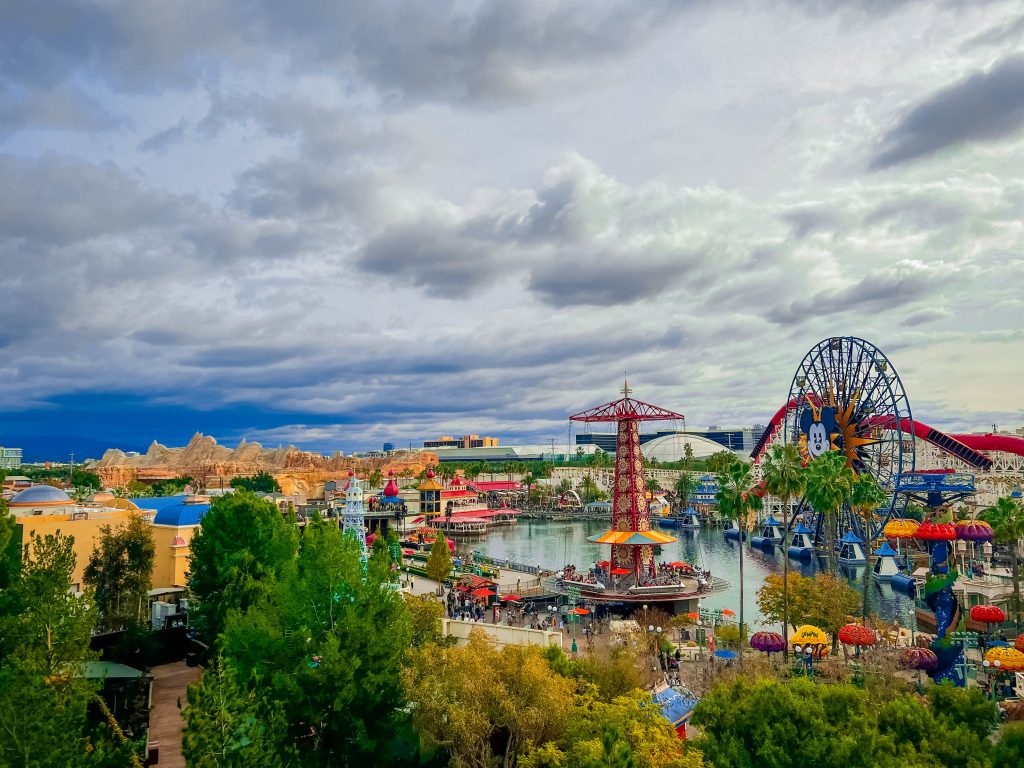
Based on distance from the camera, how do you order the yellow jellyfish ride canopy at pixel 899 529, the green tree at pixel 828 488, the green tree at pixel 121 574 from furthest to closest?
the yellow jellyfish ride canopy at pixel 899 529 → the green tree at pixel 828 488 → the green tree at pixel 121 574

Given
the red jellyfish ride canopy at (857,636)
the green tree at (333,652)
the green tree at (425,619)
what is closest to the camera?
the green tree at (333,652)

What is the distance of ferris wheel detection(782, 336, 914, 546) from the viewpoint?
252 feet

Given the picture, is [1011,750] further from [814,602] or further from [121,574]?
[121,574]

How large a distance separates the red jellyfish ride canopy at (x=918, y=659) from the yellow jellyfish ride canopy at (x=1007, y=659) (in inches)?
83.0

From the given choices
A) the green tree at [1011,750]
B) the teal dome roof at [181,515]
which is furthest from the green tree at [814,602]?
the teal dome roof at [181,515]

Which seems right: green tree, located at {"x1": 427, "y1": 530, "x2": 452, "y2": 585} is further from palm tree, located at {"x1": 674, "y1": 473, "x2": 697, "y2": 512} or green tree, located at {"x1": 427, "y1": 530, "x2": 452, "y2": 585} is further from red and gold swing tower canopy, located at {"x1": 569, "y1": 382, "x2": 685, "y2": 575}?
palm tree, located at {"x1": 674, "y1": 473, "x2": 697, "y2": 512}

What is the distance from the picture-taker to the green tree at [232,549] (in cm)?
3284

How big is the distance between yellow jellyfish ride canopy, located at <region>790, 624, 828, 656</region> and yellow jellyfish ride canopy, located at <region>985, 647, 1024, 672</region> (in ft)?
21.3

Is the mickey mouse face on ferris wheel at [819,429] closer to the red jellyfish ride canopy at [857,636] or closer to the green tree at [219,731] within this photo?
the red jellyfish ride canopy at [857,636]

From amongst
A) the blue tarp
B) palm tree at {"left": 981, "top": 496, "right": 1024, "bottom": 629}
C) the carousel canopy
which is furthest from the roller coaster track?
the blue tarp

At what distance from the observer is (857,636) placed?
34.4 metres

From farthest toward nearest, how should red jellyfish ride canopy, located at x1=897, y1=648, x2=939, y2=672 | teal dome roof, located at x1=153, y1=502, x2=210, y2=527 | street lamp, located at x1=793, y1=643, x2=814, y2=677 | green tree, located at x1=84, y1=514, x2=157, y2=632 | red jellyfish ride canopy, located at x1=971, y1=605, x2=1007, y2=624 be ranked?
1. teal dome roof, located at x1=153, y1=502, x2=210, y2=527
2. red jellyfish ride canopy, located at x1=971, y1=605, x2=1007, y2=624
3. green tree, located at x1=84, y1=514, x2=157, y2=632
4. street lamp, located at x1=793, y1=643, x2=814, y2=677
5. red jellyfish ride canopy, located at x1=897, y1=648, x2=939, y2=672

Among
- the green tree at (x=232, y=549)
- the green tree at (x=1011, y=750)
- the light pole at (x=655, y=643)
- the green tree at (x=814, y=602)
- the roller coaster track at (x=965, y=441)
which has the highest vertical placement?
the roller coaster track at (x=965, y=441)

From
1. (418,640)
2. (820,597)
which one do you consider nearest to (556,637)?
(418,640)
